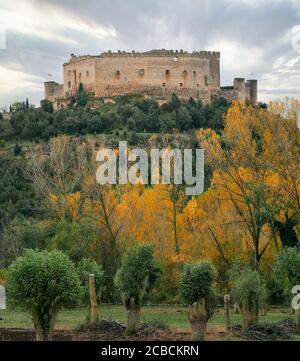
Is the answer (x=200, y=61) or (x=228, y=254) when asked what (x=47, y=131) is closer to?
(x=200, y=61)

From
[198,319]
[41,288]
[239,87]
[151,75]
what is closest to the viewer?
[41,288]

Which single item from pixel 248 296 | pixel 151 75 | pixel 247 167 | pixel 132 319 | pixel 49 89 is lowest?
pixel 132 319

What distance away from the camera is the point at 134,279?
21188mm

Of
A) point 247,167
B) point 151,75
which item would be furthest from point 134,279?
point 151,75

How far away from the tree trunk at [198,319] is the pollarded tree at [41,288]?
3.28 m

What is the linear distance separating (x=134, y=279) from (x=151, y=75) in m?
69.1

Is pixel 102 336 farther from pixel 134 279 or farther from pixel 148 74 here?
pixel 148 74

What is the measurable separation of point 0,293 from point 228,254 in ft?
35.4

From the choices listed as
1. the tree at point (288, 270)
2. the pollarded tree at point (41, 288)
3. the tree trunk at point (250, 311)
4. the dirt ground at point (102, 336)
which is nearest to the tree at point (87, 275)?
the dirt ground at point (102, 336)

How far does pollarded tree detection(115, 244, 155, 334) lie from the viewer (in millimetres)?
20234

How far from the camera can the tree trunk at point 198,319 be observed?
1872cm

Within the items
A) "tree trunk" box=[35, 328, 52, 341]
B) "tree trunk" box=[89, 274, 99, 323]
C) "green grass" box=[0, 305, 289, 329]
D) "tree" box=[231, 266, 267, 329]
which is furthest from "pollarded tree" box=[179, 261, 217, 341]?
"tree trunk" box=[35, 328, 52, 341]

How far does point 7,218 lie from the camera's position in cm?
4972
